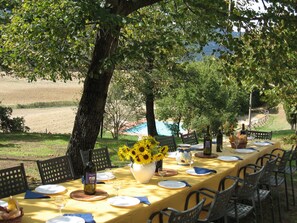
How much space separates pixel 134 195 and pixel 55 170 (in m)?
1.25

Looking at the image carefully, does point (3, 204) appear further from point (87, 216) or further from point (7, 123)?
point (7, 123)

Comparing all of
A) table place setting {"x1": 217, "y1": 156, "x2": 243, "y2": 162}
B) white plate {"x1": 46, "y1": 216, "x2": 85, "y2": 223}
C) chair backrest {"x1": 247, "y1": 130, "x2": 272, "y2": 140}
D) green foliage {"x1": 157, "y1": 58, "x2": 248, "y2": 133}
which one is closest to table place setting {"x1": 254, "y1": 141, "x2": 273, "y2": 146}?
chair backrest {"x1": 247, "y1": 130, "x2": 272, "y2": 140}

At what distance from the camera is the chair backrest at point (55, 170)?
4.21m

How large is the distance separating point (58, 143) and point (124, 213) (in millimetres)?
10583

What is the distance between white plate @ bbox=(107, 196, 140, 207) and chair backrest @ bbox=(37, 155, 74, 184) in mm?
1154

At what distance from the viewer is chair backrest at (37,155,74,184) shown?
13.8ft

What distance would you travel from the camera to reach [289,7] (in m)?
5.29

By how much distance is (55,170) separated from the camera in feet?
14.4

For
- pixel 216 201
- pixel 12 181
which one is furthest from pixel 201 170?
pixel 12 181

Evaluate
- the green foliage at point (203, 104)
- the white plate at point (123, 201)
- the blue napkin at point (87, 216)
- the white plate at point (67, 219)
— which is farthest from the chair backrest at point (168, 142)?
the green foliage at point (203, 104)

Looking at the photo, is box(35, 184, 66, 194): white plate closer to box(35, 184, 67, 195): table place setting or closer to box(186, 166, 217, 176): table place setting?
box(35, 184, 67, 195): table place setting

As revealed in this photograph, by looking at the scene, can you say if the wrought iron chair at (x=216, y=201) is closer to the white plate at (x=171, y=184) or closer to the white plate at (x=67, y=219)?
the white plate at (x=171, y=184)

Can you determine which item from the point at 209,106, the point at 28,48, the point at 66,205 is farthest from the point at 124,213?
the point at 209,106

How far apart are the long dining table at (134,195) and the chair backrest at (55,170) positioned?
470mm
